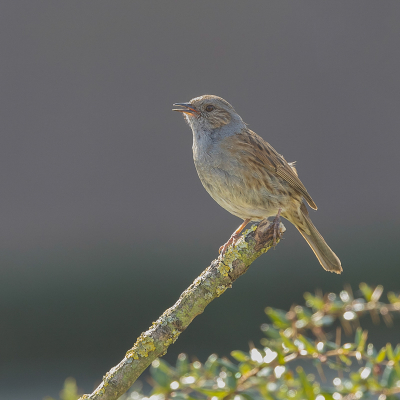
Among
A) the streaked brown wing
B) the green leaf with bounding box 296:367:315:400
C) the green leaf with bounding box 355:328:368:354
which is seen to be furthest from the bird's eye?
the green leaf with bounding box 296:367:315:400

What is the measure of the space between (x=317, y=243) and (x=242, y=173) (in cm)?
82

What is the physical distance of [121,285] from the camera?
596 centimetres

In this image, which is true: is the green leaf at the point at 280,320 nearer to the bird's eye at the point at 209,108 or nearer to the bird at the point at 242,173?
the bird at the point at 242,173

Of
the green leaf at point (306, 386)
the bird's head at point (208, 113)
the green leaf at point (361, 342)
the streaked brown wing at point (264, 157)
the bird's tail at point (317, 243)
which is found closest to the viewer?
the green leaf at point (306, 386)

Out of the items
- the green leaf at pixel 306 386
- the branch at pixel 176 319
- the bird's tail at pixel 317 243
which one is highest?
the branch at pixel 176 319

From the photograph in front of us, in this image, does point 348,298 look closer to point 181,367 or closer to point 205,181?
point 181,367

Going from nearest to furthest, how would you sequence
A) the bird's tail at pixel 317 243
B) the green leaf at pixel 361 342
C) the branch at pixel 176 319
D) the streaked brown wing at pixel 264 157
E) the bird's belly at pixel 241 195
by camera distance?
the green leaf at pixel 361 342, the branch at pixel 176 319, the bird's belly at pixel 241 195, the streaked brown wing at pixel 264 157, the bird's tail at pixel 317 243

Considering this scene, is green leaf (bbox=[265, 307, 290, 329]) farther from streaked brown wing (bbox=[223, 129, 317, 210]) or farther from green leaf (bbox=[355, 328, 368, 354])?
streaked brown wing (bbox=[223, 129, 317, 210])

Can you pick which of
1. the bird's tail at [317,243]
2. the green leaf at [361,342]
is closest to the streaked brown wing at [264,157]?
the bird's tail at [317,243]

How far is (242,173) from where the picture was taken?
3357 mm

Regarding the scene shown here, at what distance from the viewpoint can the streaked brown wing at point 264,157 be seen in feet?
11.5

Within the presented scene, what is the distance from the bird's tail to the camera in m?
3.65

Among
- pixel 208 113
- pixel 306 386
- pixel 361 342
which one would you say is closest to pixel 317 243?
pixel 208 113

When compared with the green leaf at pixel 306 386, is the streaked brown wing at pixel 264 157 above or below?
above
